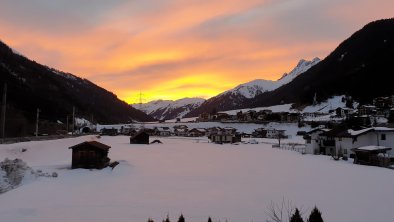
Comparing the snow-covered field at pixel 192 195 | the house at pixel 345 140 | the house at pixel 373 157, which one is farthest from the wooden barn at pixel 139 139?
the house at pixel 373 157

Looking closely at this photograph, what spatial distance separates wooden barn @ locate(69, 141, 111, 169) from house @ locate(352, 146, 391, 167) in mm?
31684

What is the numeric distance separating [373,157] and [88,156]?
33.7m

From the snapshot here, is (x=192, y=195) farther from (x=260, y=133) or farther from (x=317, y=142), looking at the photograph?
(x=260, y=133)

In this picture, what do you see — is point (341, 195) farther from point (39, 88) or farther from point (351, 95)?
point (39, 88)

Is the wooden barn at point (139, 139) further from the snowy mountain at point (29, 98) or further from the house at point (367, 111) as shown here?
the house at point (367, 111)

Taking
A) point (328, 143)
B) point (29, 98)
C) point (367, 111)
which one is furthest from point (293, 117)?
point (29, 98)

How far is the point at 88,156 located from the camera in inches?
1432

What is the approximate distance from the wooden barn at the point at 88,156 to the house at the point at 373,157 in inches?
1247

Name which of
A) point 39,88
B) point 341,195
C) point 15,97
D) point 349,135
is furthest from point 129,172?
point 39,88

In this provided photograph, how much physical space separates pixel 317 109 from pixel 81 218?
168 m

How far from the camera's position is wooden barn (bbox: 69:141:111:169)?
118ft

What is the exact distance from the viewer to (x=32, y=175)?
28594mm

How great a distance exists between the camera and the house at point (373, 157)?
141ft

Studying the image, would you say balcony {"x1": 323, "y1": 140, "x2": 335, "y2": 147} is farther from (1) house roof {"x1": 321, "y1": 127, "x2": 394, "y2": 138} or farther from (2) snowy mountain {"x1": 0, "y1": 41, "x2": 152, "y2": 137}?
(2) snowy mountain {"x1": 0, "y1": 41, "x2": 152, "y2": 137}
